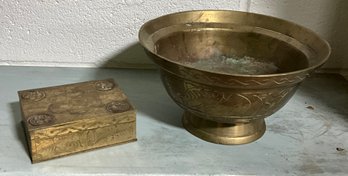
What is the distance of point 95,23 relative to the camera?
1.03 m

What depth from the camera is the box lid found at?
731 millimetres

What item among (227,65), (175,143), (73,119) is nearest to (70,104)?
(73,119)

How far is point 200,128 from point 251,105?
0.46 feet

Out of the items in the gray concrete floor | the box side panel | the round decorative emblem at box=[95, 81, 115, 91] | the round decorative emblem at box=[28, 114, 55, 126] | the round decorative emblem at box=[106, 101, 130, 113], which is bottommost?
the gray concrete floor

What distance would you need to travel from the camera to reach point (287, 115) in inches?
37.1

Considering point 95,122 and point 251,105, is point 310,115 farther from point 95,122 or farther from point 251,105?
point 95,122

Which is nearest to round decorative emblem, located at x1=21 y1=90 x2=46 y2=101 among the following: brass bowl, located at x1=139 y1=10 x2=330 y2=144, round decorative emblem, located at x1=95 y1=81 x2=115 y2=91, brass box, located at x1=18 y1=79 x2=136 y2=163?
brass box, located at x1=18 y1=79 x2=136 y2=163

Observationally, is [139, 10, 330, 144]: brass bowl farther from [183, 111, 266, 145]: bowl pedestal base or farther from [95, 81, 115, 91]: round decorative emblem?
[95, 81, 115, 91]: round decorative emblem

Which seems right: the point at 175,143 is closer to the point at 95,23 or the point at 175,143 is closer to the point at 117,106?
the point at 117,106

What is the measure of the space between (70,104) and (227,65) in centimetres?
36

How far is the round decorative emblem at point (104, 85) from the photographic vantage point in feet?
2.80

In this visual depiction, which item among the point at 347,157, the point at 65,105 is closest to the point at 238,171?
the point at 347,157

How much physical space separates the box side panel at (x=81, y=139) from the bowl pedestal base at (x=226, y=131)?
→ 5.0 inches

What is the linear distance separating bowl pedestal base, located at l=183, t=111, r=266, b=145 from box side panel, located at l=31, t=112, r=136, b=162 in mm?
127
